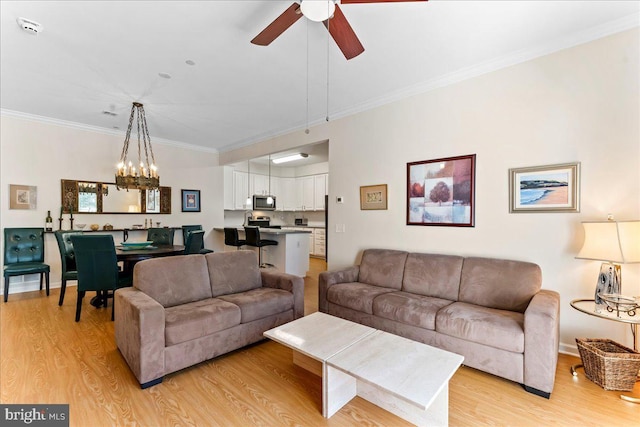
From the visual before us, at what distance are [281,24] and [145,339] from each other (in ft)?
7.81

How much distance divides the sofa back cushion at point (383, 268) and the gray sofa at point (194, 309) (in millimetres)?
886

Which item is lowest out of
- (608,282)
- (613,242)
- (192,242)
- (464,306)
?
(464,306)

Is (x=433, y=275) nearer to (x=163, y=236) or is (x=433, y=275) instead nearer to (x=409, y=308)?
(x=409, y=308)

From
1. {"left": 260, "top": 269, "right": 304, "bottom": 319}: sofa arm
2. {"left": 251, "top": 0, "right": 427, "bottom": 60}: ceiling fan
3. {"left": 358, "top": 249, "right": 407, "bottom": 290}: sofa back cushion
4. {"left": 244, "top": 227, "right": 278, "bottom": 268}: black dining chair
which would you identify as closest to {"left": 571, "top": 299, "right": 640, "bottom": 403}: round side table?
{"left": 358, "top": 249, "right": 407, "bottom": 290}: sofa back cushion

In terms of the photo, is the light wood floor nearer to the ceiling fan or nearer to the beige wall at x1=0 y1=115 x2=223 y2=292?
the ceiling fan

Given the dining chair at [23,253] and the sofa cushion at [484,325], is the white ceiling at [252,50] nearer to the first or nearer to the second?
the dining chair at [23,253]

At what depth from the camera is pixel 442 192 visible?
3.31m

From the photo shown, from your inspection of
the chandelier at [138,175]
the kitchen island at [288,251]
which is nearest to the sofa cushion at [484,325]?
the kitchen island at [288,251]

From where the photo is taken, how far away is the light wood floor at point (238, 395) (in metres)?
1.80

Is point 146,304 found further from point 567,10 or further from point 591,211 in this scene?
point 567,10

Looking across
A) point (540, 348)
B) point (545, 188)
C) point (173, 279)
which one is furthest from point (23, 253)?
point (545, 188)

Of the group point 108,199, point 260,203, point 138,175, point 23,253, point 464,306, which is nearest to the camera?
point 464,306

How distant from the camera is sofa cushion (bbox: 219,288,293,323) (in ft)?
8.76

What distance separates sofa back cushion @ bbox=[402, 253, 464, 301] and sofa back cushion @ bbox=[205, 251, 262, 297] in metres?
1.69
